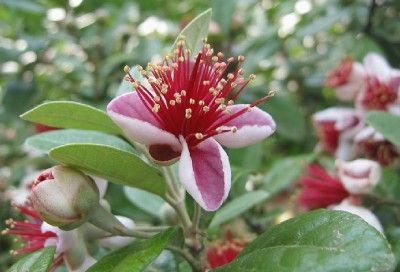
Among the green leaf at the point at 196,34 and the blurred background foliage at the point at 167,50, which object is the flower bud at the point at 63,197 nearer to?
the green leaf at the point at 196,34

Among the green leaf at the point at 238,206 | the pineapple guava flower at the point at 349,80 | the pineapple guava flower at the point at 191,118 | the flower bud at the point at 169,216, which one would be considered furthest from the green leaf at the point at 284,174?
the pineapple guava flower at the point at 191,118

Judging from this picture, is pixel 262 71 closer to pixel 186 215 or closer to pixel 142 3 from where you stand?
pixel 142 3

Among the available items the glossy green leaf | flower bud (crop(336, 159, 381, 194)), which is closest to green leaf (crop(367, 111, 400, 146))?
flower bud (crop(336, 159, 381, 194))

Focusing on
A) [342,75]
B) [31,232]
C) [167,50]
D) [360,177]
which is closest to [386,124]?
[360,177]

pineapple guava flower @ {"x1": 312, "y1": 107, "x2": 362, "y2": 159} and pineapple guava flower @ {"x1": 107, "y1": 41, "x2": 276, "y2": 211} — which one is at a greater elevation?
pineapple guava flower @ {"x1": 107, "y1": 41, "x2": 276, "y2": 211}

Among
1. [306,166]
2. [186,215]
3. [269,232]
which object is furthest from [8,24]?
[269,232]

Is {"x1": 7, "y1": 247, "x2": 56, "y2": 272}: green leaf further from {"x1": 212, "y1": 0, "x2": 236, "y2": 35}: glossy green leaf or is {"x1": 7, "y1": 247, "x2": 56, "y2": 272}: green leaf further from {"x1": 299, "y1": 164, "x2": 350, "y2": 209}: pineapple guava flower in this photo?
{"x1": 212, "y1": 0, "x2": 236, "y2": 35}: glossy green leaf

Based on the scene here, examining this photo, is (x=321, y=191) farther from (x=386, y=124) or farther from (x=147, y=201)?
(x=147, y=201)
